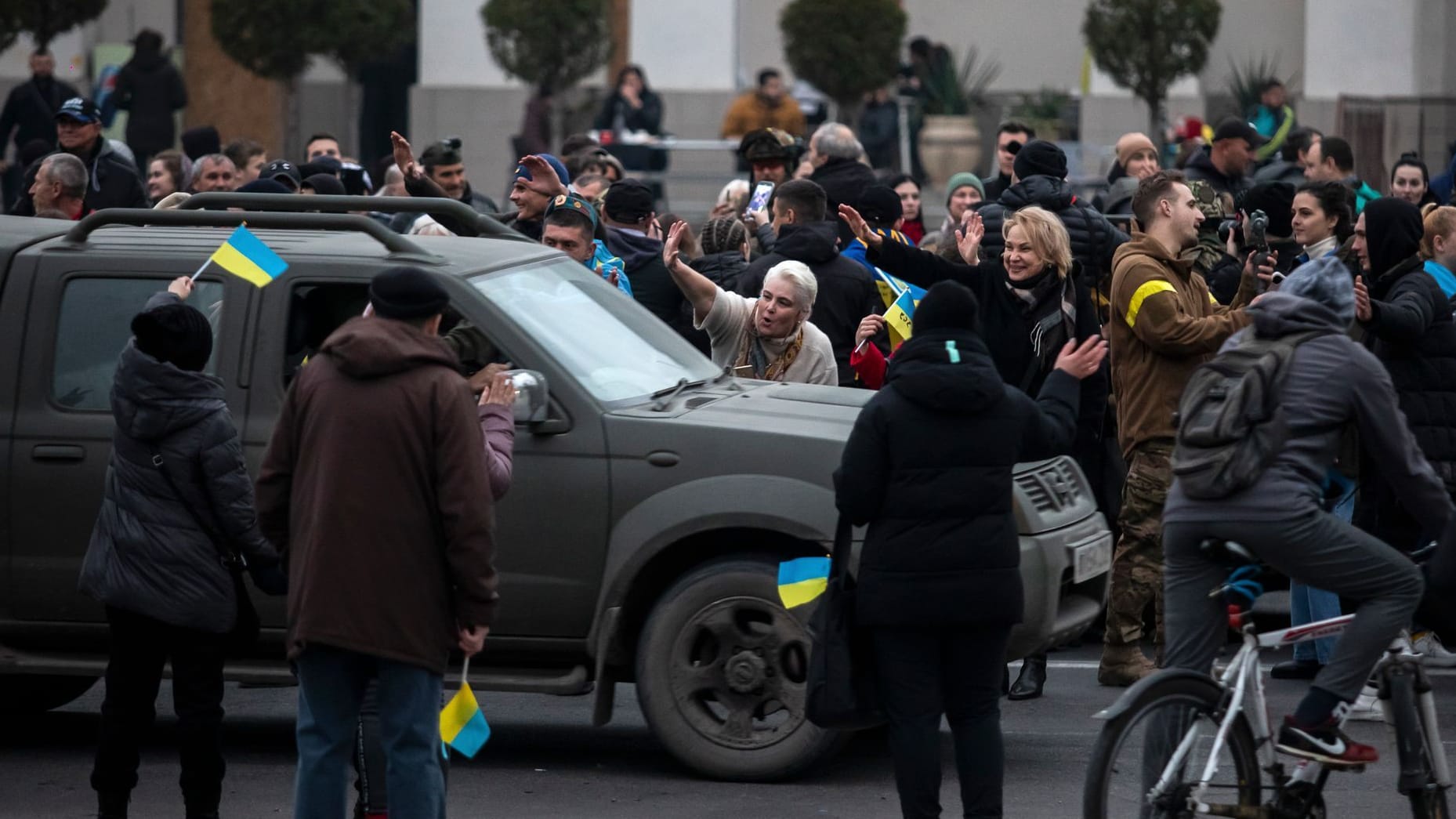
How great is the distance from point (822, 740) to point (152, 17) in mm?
24250

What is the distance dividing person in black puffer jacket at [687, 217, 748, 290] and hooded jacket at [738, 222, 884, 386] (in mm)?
629

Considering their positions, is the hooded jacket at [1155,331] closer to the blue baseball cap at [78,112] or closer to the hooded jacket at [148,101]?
the blue baseball cap at [78,112]

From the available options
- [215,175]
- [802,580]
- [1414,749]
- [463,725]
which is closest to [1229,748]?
[1414,749]

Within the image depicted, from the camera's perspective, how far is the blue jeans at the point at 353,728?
571 cm

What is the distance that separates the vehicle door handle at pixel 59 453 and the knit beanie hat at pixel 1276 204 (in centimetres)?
584

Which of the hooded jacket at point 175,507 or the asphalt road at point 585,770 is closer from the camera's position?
the hooded jacket at point 175,507

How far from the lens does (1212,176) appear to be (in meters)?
14.1

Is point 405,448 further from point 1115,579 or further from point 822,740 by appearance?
point 1115,579

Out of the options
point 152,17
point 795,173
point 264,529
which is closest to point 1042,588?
point 264,529

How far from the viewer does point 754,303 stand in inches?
360

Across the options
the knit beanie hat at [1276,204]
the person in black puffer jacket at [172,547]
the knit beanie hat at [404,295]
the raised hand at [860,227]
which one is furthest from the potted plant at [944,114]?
the knit beanie hat at [404,295]

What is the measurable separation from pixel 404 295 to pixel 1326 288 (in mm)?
2532

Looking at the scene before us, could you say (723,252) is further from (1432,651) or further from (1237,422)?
Answer: (1237,422)

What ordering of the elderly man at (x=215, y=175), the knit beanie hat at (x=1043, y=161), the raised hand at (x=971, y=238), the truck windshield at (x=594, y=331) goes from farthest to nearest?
1. the elderly man at (x=215, y=175)
2. the knit beanie hat at (x=1043, y=161)
3. the raised hand at (x=971, y=238)
4. the truck windshield at (x=594, y=331)
